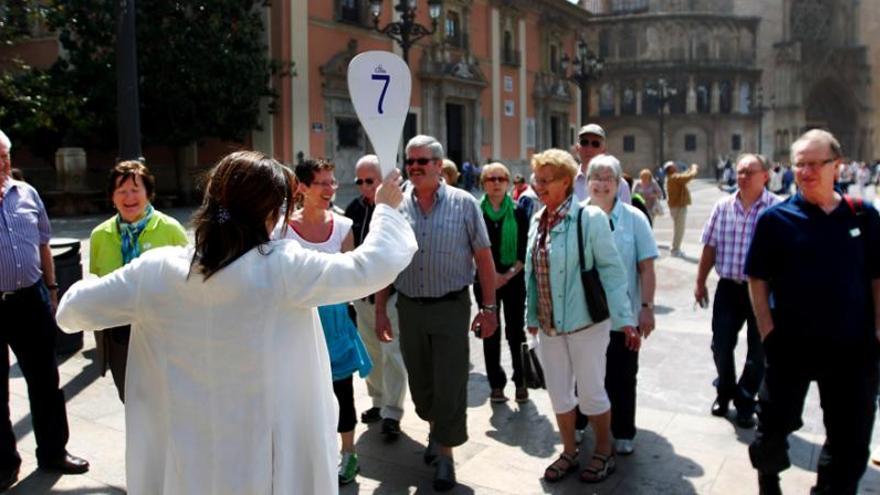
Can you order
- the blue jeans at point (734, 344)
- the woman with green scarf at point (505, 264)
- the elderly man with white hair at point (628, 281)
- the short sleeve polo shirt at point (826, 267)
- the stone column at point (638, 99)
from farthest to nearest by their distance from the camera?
the stone column at point (638, 99) < the woman with green scarf at point (505, 264) < the blue jeans at point (734, 344) < the elderly man with white hair at point (628, 281) < the short sleeve polo shirt at point (826, 267)

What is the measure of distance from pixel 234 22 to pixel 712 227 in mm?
17799

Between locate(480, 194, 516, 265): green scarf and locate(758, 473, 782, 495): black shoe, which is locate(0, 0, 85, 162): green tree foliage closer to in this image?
locate(480, 194, 516, 265): green scarf

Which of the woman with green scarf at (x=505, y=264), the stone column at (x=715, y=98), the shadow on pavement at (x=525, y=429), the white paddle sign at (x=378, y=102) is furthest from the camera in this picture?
the stone column at (x=715, y=98)

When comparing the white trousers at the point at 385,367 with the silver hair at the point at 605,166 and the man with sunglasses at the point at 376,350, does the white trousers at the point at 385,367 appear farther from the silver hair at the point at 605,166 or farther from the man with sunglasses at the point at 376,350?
the silver hair at the point at 605,166

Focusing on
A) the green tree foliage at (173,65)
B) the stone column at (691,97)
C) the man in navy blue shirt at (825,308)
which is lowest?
the man in navy blue shirt at (825,308)

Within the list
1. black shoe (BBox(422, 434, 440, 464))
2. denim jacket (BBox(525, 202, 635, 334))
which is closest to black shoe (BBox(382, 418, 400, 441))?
black shoe (BBox(422, 434, 440, 464))

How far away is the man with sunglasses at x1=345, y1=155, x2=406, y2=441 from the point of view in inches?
205

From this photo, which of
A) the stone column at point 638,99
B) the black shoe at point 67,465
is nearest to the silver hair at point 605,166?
the black shoe at point 67,465

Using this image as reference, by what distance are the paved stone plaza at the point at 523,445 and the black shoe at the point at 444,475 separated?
57 millimetres

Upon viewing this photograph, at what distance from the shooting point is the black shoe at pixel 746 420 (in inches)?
207

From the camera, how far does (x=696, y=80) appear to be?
2243 inches

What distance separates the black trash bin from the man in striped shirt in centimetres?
274

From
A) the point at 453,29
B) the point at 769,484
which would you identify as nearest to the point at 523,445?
the point at 769,484

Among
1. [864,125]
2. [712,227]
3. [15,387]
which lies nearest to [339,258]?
[712,227]
